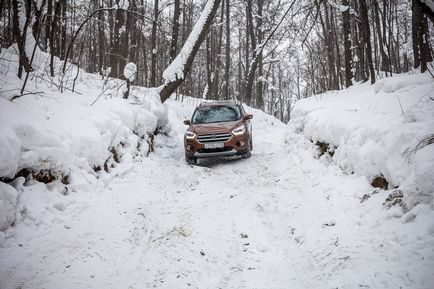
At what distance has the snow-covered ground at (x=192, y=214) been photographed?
3.38 m

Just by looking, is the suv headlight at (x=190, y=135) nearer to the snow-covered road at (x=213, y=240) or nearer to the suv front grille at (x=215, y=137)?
the suv front grille at (x=215, y=137)

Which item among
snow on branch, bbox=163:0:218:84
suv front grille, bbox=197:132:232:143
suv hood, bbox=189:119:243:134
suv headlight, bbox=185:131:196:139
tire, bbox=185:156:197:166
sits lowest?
tire, bbox=185:156:197:166

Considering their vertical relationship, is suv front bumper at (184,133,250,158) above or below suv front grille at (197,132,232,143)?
below

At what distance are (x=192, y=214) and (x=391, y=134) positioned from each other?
3448 millimetres

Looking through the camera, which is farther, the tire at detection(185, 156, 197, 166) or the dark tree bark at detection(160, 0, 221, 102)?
the dark tree bark at detection(160, 0, 221, 102)

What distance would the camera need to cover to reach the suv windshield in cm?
949

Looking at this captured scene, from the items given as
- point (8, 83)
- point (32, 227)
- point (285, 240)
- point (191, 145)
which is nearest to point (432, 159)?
point (285, 240)

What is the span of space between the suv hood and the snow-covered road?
2.42 metres

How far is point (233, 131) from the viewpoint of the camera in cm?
854

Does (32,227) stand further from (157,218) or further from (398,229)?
(398,229)

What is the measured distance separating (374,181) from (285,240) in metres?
1.84

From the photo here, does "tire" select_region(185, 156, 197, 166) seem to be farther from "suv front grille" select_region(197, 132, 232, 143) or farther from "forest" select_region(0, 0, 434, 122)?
"forest" select_region(0, 0, 434, 122)

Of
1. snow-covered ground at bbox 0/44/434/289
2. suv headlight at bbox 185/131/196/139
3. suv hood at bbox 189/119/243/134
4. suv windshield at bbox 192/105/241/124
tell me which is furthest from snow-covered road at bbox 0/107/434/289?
suv windshield at bbox 192/105/241/124

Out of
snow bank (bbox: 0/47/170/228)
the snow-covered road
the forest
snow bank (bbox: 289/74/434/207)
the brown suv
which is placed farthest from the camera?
the brown suv
